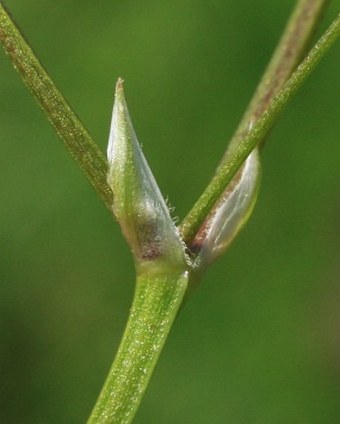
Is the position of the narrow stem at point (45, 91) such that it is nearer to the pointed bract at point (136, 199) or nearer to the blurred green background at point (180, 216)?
the pointed bract at point (136, 199)

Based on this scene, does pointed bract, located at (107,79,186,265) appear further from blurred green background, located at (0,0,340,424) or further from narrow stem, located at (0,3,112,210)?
blurred green background, located at (0,0,340,424)

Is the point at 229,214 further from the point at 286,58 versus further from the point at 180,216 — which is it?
the point at 180,216

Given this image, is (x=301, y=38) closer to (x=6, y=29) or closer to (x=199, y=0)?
(x=6, y=29)

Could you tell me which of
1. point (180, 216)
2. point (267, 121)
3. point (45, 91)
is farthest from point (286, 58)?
point (180, 216)

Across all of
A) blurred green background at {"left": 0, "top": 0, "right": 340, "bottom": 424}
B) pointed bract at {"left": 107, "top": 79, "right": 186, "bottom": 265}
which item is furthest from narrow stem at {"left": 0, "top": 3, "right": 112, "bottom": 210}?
blurred green background at {"left": 0, "top": 0, "right": 340, "bottom": 424}

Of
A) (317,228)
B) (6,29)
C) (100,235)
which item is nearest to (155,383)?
(100,235)
